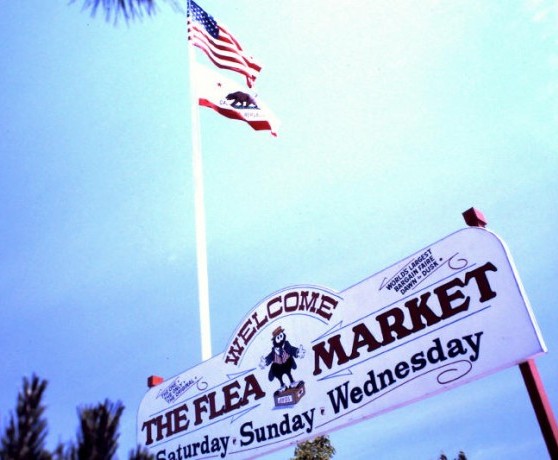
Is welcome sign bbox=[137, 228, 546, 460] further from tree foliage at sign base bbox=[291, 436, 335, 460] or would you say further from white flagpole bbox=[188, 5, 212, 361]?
tree foliage at sign base bbox=[291, 436, 335, 460]

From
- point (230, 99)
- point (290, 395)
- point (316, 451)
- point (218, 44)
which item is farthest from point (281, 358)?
point (316, 451)

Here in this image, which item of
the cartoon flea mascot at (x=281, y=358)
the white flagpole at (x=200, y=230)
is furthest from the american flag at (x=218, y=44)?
the cartoon flea mascot at (x=281, y=358)

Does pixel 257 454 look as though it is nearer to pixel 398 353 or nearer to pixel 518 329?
pixel 398 353

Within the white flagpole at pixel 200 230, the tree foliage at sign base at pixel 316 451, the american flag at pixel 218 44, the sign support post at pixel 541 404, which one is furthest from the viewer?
the tree foliage at sign base at pixel 316 451

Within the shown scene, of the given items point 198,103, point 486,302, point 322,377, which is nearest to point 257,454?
point 322,377

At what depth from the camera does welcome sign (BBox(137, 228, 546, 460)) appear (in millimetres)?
6457

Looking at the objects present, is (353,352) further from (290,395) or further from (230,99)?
(230,99)

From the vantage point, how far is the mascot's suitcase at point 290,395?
793cm

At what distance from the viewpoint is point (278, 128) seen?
12.2 meters

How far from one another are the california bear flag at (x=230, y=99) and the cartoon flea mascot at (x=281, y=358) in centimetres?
545

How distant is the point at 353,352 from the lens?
24.8ft

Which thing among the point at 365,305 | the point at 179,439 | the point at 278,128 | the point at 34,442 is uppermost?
the point at 278,128

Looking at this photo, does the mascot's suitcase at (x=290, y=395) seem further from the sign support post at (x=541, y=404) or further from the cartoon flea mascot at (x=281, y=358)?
the sign support post at (x=541, y=404)

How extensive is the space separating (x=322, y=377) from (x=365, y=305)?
4.39 feet
